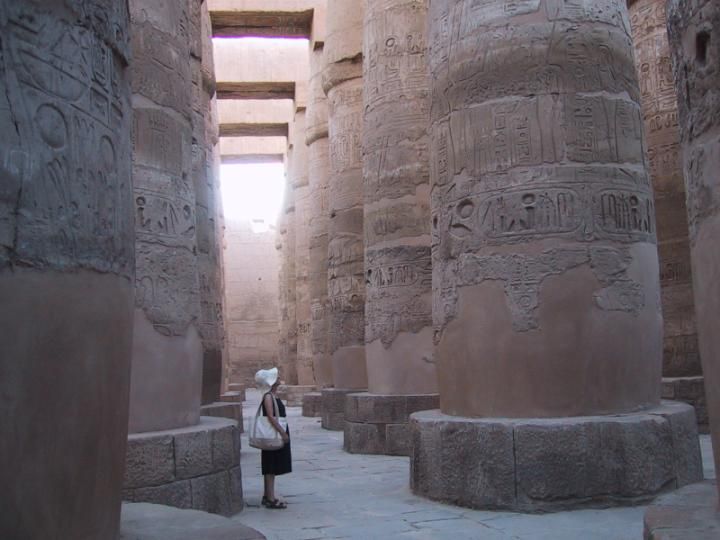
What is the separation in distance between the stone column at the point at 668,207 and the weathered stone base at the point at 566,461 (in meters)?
3.96

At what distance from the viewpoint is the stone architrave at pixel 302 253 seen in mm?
16719

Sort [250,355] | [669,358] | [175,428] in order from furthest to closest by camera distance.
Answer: [250,355] < [669,358] < [175,428]

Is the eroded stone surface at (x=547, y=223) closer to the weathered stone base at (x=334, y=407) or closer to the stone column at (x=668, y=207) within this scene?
the stone column at (x=668, y=207)

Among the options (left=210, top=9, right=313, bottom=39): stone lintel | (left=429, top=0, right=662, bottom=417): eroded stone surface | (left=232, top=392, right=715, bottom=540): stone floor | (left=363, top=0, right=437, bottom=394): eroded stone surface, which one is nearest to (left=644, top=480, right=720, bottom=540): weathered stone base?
(left=232, top=392, right=715, bottom=540): stone floor

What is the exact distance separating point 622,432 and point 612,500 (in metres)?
0.40

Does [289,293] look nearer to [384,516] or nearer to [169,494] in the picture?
[384,516]

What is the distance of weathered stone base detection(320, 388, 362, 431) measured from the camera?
11.1 meters

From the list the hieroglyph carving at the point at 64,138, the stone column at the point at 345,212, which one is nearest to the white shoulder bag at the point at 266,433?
the hieroglyph carving at the point at 64,138

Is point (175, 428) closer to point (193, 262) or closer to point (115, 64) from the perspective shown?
point (193, 262)

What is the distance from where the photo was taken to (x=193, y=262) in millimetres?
5875

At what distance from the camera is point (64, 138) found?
7.32ft

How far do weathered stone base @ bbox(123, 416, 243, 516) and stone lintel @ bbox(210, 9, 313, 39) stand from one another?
36.4ft

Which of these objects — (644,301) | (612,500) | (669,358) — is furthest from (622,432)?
(669,358)

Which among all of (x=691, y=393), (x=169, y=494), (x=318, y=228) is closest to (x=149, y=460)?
(x=169, y=494)
